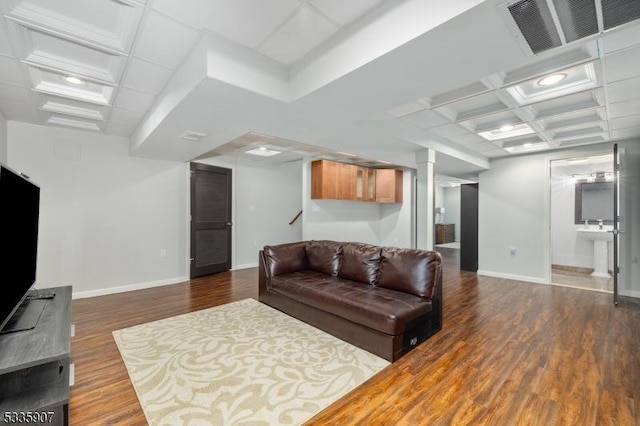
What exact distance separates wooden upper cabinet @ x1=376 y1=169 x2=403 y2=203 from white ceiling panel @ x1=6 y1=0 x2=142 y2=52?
498cm

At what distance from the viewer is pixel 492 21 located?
54.6 inches

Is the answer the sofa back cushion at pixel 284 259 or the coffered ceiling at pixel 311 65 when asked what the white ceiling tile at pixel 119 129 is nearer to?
the coffered ceiling at pixel 311 65

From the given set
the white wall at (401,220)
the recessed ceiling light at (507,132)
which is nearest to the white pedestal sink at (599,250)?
the recessed ceiling light at (507,132)

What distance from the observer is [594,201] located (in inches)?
235

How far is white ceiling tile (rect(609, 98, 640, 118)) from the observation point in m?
2.97

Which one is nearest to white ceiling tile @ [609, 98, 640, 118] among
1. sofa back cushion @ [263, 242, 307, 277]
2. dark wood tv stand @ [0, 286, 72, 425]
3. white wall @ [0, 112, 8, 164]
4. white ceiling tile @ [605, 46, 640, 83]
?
white ceiling tile @ [605, 46, 640, 83]

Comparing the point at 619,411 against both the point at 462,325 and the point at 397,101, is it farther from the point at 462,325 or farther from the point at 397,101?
the point at 397,101

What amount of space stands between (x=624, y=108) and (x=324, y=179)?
13.0 feet

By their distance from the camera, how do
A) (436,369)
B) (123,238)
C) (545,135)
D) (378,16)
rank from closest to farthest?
(378,16), (436,369), (545,135), (123,238)

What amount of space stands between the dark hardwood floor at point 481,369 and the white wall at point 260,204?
2286mm

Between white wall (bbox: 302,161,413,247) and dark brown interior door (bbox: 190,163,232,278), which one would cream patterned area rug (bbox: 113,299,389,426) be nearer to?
dark brown interior door (bbox: 190,163,232,278)

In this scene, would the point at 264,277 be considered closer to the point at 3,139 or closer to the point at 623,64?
the point at 3,139

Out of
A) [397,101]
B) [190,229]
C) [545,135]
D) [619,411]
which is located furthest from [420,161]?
[190,229]

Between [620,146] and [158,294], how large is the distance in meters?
7.42
